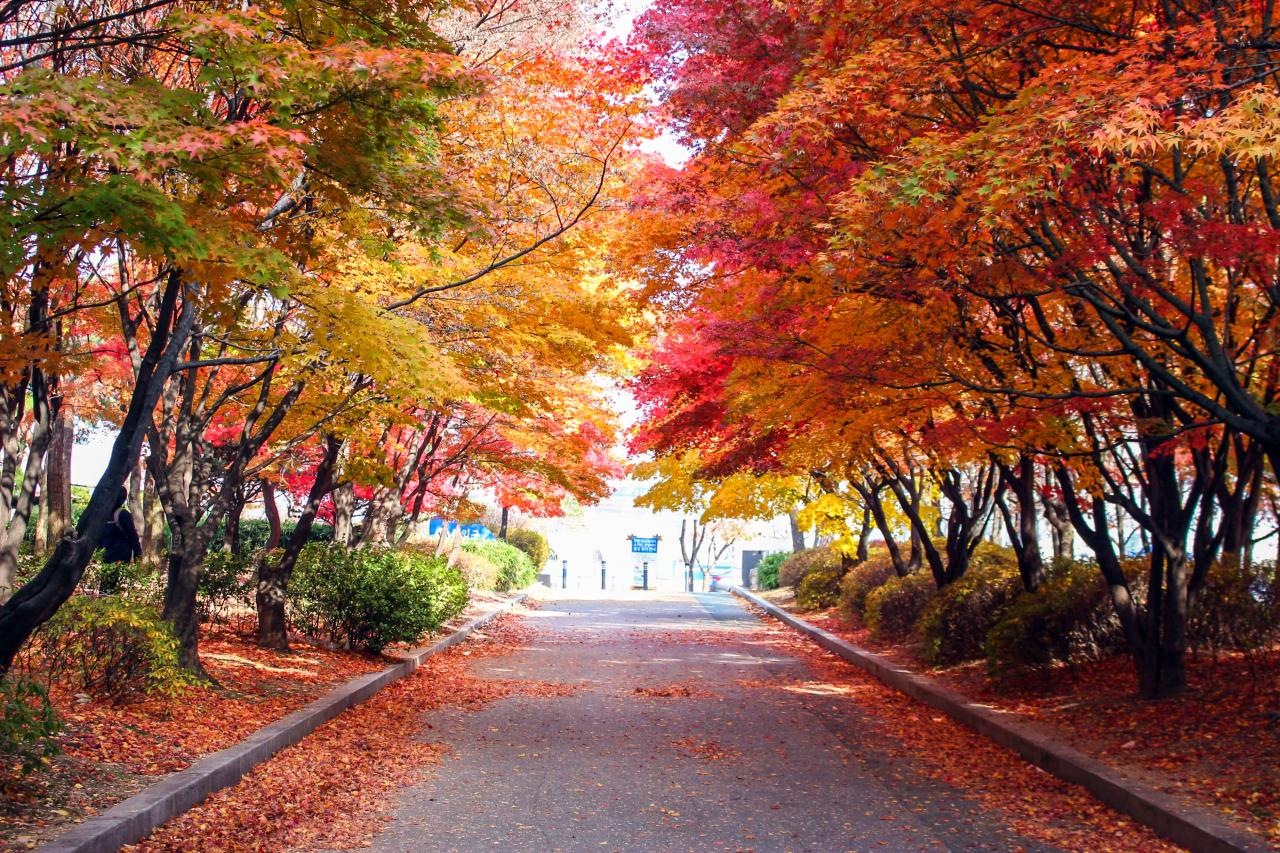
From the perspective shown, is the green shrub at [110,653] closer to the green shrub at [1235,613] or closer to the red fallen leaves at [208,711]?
the red fallen leaves at [208,711]

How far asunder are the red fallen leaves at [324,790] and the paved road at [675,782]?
0.25m

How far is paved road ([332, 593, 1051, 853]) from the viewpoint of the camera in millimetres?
5855

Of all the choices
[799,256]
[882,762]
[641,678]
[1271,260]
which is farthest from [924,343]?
[641,678]

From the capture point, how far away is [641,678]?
13.9 meters

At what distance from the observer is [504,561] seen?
112 feet

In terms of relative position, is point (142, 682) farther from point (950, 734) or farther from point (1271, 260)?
point (1271, 260)

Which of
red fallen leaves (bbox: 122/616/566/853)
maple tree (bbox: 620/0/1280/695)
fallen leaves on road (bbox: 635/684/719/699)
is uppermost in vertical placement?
maple tree (bbox: 620/0/1280/695)

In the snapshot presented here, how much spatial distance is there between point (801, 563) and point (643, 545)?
16.4m

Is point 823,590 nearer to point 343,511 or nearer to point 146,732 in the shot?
point 343,511

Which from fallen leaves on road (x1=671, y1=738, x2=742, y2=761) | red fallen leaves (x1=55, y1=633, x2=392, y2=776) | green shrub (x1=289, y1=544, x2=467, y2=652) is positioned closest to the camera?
red fallen leaves (x1=55, y1=633, x2=392, y2=776)

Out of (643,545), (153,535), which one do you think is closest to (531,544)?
(643,545)

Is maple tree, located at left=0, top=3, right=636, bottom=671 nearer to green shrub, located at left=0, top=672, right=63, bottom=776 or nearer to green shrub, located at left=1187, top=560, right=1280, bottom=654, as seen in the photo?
green shrub, located at left=0, top=672, right=63, bottom=776

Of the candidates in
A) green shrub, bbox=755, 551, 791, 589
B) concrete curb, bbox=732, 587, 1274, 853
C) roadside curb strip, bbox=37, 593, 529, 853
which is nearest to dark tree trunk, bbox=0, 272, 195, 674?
roadside curb strip, bbox=37, 593, 529, 853

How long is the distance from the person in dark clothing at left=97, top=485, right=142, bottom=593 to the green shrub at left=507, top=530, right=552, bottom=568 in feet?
103
